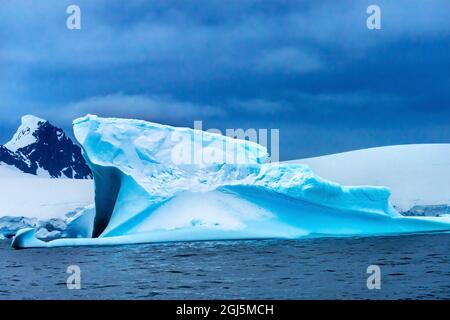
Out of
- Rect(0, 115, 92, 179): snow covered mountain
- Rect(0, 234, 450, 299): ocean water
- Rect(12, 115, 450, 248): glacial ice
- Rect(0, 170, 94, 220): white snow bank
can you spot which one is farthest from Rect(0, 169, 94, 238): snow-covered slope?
Rect(0, 115, 92, 179): snow covered mountain

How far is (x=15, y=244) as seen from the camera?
63.4 ft

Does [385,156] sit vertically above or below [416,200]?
above

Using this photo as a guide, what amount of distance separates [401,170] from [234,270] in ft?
86.4

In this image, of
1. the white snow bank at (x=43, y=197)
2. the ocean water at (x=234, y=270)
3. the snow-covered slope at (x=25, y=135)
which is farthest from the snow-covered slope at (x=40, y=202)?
the snow-covered slope at (x=25, y=135)

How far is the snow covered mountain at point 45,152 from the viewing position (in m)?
103

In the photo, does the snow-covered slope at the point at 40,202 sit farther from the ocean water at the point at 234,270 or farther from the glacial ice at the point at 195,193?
the ocean water at the point at 234,270

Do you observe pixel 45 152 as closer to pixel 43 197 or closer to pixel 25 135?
pixel 25 135

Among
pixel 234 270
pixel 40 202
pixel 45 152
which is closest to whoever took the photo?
pixel 234 270

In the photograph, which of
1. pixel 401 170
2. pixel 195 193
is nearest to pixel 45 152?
pixel 401 170

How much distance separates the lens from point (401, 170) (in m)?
36.6

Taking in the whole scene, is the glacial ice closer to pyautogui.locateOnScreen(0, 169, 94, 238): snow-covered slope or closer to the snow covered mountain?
pyautogui.locateOnScreen(0, 169, 94, 238): snow-covered slope

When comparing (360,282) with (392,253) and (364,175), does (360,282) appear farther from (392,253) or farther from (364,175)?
(364,175)
